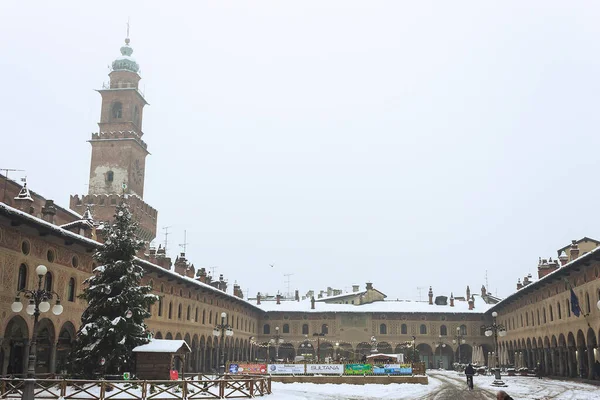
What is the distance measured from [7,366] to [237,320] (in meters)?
40.1

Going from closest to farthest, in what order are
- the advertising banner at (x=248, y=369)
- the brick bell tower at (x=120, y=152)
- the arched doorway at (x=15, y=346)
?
the arched doorway at (x=15, y=346), the advertising banner at (x=248, y=369), the brick bell tower at (x=120, y=152)

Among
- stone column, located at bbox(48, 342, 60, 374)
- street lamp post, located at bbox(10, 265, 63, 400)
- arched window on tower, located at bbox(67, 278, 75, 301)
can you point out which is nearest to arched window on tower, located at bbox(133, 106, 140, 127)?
arched window on tower, located at bbox(67, 278, 75, 301)

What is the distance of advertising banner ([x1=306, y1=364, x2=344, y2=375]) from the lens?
39.7m

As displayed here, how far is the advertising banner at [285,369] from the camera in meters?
40.5

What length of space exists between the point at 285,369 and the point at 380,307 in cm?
4045

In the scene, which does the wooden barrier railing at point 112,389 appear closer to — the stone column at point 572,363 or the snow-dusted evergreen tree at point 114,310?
the snow-dusted evergreen tree at point 114,310

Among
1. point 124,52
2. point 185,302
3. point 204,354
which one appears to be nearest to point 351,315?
point 204,354

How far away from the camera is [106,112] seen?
2712 inches

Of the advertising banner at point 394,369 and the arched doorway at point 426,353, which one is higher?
the arched doorway at point 426,353

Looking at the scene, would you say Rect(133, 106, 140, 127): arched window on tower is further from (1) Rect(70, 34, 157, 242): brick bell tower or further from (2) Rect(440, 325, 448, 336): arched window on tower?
(2) Rect(440, 325, 448, 336): arched window on tower

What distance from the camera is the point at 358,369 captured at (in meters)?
39.3

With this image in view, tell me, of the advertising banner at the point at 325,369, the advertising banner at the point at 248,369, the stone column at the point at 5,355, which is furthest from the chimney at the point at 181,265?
the stone column at the point at 5,355

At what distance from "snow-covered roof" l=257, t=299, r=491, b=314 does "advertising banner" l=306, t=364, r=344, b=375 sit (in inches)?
1513

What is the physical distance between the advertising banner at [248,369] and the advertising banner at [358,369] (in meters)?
5.11
